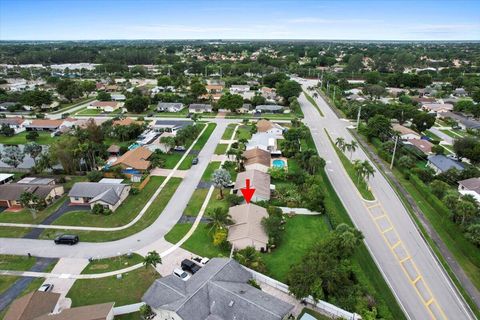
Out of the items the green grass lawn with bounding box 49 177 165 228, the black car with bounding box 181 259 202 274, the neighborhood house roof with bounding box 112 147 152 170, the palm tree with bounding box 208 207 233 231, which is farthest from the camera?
the neighborhood house roof with bounding box 112 147 152 170

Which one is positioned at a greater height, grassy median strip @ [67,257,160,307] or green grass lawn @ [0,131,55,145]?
green grass lawn @ [0,131,55,145]

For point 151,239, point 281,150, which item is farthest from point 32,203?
point 281,150

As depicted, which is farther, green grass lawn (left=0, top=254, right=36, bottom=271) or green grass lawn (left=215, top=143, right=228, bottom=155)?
green grass lawn (left=215, top=143, right=228, bottom=155)

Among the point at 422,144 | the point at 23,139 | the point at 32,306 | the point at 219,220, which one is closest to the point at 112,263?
the point at 32,306

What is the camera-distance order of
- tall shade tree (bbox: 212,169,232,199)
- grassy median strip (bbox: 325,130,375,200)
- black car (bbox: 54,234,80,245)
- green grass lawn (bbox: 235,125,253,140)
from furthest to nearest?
green grass lawn (bbox: 235,125,253,140)
grassy median strip (bbox: 325,130,375,200)
tall shade tree (bbox: 212,169,232,199)
black car (bbox: 54,234,80,245)

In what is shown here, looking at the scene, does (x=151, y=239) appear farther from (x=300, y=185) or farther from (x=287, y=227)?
(x=300, y=185)

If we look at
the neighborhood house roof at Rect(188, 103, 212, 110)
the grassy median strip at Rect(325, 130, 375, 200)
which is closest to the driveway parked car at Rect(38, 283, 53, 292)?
the grassy median strip at Rect(325, 130, 375, 200)

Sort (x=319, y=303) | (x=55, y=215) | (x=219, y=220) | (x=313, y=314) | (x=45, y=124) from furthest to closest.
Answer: (x=45, y=124)
(x=55, y=215)
(x=219, y=220)
(x=319, y=303)
(x=313, y=314)

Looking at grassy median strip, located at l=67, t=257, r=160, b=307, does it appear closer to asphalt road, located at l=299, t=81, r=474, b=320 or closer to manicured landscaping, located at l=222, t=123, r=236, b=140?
asphalt road, located at l=299, t=81, r=474, b=320

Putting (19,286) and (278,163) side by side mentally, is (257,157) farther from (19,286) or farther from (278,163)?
(19,286)
